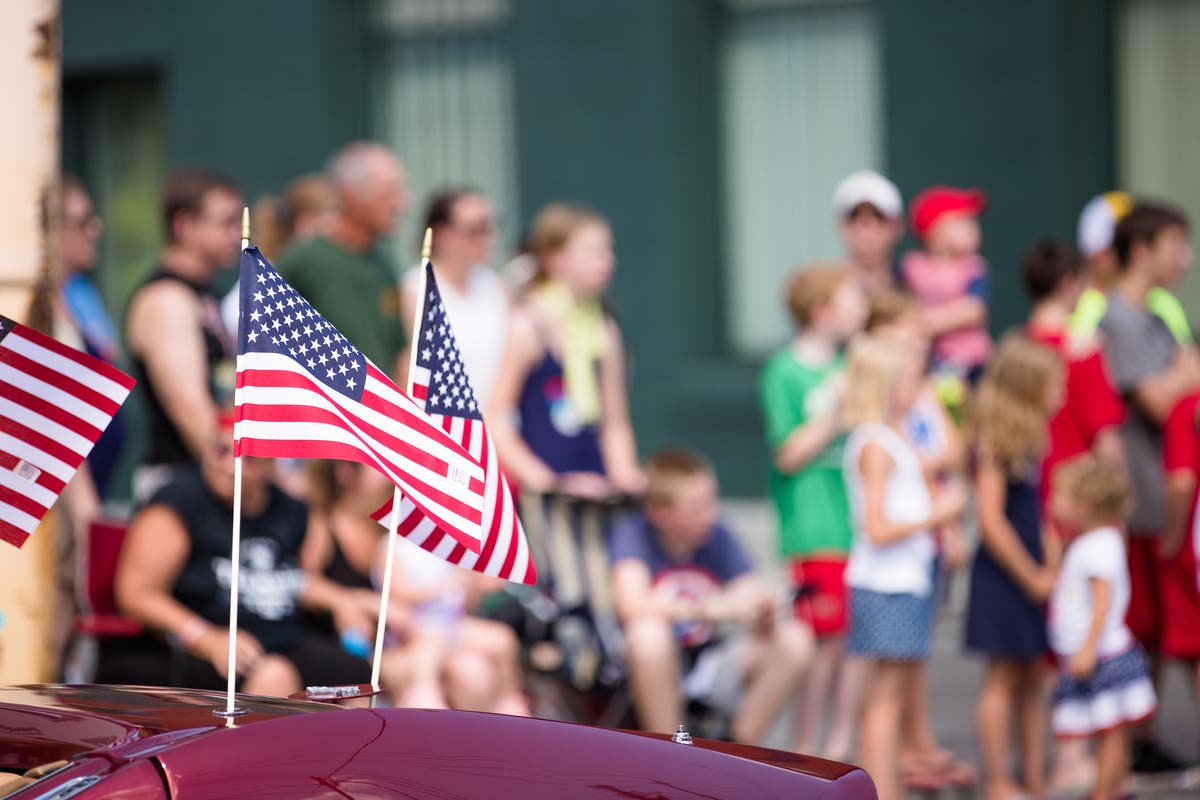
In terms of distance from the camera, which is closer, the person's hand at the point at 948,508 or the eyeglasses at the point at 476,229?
the person's hand at the point at 948,508

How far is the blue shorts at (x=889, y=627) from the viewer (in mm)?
6160

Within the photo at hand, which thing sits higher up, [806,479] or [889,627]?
[806,479]

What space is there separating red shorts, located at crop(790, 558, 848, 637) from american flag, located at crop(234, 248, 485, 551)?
349cm

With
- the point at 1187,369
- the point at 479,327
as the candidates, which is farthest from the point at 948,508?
the point at 479,327

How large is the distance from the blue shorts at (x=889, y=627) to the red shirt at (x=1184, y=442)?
1.22 metres

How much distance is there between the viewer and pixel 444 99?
538 inches

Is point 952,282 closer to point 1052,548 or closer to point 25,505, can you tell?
point 1052,548

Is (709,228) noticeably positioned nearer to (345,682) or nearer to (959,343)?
(959,343)

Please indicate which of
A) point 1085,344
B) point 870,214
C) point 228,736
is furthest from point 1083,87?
point 228,736

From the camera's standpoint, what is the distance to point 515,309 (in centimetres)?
709

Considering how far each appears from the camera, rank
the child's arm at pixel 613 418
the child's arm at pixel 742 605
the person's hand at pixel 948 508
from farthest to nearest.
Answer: the child's arm at pixel 613 418
the child's arm at pixel 742 605
the person's hand at pixel 948 508

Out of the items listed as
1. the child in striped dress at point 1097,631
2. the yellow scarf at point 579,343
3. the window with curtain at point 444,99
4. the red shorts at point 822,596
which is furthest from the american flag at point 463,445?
the window with curtain at point 444,99

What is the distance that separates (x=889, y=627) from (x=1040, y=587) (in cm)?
62

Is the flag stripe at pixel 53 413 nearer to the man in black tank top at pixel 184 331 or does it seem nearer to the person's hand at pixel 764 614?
the man in black tank top at pixel 184 331
